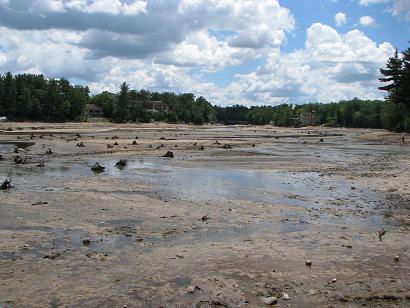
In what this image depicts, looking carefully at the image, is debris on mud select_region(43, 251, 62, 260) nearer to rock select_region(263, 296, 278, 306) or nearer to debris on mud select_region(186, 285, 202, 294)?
debris on mud select_region(186, 285, 202, 294)

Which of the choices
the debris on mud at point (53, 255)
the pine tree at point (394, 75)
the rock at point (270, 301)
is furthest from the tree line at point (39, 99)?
the rock at point (270, 301)

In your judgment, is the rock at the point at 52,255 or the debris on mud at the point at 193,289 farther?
the rock at the point at 52,255

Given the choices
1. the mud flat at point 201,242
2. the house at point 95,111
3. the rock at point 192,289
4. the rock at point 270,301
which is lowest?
the mud flat at point 201,242

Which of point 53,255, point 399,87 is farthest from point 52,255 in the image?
point 399,87

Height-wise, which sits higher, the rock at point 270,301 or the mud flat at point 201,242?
the rock at point 270,301

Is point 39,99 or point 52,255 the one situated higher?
point 39,99

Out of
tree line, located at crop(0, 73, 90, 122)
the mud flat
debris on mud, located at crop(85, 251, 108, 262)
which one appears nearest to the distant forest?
tree line, located at crop(0, 73, 90, 122)

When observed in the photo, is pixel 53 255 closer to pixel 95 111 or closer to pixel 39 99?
pixel 39 99

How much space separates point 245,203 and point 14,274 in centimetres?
1006

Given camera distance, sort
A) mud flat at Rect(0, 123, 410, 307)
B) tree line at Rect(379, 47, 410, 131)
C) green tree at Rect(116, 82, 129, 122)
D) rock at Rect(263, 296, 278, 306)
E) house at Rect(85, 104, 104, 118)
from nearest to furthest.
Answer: rock at Rect(263, 296, 278, 306), mud flat at Rect(0, 123, 410, 307), tree line at Rect(379, 47, 410, 131), green tree at Rect(116, 82, 129, 122), house at Rect(85, 104, 104, 118)

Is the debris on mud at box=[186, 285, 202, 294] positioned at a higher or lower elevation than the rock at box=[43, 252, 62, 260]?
higher

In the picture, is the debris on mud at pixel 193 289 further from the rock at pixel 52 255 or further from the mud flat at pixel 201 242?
the rock at pixel 52 255

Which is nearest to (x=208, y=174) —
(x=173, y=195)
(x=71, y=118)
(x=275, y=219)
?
(x=173, y=195)

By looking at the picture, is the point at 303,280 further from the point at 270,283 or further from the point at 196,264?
the point at 196,264
